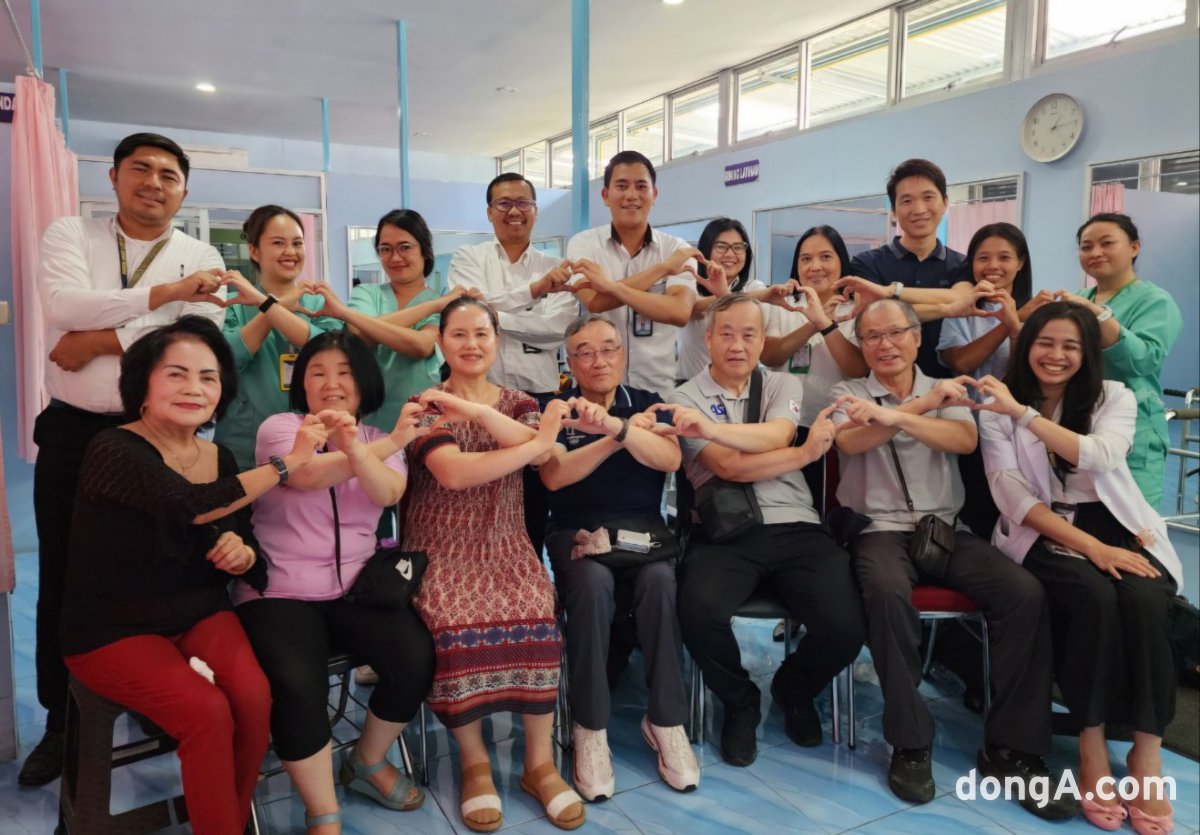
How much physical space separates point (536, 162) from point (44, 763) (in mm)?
12083

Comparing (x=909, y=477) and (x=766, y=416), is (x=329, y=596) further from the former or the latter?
(x=909, y=477)

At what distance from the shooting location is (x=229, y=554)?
1.97 metres

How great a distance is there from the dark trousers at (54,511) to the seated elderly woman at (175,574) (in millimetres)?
374

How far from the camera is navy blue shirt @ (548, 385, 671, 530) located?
103 inches

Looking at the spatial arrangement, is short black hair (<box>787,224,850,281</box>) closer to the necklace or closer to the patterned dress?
the patterned dress

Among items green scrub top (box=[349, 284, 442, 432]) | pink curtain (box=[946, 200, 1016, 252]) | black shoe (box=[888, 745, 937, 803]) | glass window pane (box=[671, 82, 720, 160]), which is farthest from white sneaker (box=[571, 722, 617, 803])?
glass window pane (box=[671, 82, 720, 160])

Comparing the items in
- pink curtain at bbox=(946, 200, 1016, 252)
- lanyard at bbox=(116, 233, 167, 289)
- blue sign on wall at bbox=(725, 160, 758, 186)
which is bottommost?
lanyard at bbox=(116, 233, 167, 289)

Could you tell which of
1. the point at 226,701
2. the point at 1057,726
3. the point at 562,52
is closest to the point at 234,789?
the point at 226,701

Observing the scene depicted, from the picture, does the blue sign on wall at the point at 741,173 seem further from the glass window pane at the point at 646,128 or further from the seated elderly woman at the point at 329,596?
the seated elderly woman at the point at 329,596

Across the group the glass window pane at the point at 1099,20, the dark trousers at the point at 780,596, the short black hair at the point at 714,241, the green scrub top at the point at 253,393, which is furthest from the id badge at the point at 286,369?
the glass window pane at the point at 1099,20

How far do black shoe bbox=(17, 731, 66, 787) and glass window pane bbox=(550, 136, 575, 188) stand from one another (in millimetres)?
11305

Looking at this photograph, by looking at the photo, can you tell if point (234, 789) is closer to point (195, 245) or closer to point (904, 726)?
point (195, 245)

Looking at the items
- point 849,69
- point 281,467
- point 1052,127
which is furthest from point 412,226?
point 849,69

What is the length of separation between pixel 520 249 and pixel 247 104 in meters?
9.03
